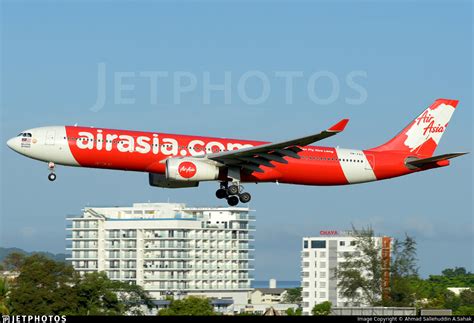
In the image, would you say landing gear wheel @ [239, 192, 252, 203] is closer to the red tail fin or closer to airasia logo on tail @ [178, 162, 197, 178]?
airasia logo on tail @ [178, 162, 197, 178]

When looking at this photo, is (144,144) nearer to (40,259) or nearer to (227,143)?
(227,143)

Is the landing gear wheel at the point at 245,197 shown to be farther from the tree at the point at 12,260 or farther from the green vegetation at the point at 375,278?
the tree at the point at 12,260

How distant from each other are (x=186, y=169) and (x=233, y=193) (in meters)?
4.02

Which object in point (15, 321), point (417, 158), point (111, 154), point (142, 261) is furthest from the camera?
point (142, 261)

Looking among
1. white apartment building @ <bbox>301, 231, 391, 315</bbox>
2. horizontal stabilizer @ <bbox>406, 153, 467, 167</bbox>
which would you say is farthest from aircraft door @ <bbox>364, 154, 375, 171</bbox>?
white apartment building @ <bbox>301, 231, 391, 315</bbox>

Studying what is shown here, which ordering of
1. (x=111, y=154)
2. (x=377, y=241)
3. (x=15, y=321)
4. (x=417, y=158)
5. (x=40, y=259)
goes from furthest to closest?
(x=377, y=241), (x=40, y=259), (x=417, y=158), (x=111, y=154), (x=15, y=321)

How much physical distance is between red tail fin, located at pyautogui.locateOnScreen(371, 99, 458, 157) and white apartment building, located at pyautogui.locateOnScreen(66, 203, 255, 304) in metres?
93.2

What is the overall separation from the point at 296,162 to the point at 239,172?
3526 mm

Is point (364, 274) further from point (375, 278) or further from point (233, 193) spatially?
point (233, 193)

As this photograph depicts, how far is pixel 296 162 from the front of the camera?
6122 centimetres

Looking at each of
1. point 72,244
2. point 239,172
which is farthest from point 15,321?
point 72,244

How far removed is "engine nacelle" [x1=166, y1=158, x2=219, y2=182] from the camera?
57.8 metres

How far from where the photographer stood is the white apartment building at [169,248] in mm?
161500

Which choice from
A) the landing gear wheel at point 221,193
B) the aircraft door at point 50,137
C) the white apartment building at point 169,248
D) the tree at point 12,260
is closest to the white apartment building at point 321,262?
the white apartment building at point 169,248
